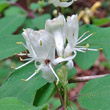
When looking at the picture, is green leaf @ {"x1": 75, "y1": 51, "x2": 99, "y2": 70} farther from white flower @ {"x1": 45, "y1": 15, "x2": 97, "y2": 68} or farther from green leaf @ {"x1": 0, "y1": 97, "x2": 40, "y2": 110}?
green leaf @ {"x1": 0, "y1": 97, "x2": 40, "y2": 110}

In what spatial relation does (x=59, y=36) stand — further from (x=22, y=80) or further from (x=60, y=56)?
(x=22, y=80)

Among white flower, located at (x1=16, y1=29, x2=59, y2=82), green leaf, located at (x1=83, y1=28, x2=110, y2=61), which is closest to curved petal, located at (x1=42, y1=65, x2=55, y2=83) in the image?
white flower, located at (x1=16, y1=29, x2=59, y2=82)

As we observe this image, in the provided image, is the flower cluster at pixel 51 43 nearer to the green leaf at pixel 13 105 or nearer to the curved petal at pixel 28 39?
the curved petal at pixel 28 39

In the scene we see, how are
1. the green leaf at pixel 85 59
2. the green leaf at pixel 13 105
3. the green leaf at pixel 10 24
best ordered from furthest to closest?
the green leaf at pixel 10 24 → the green leaf at pixel 85 59 → the green leaf at pixel 13 105

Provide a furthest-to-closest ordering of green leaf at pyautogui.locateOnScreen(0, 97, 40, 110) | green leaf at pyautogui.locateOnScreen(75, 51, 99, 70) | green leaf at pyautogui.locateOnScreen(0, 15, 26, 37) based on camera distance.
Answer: green leaf at pyautogui.locateOnScreen(0, 15, 26, 37) < green leaf at pyautogui.locateOnScreen(75, 51, 99, 70) < green leaf at pyautogui.locateOnScreen(0, 97, 40, 110)

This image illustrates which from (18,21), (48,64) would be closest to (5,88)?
(48,64)

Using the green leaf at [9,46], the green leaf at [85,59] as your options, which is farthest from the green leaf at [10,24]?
the green leaf at [85,59]
